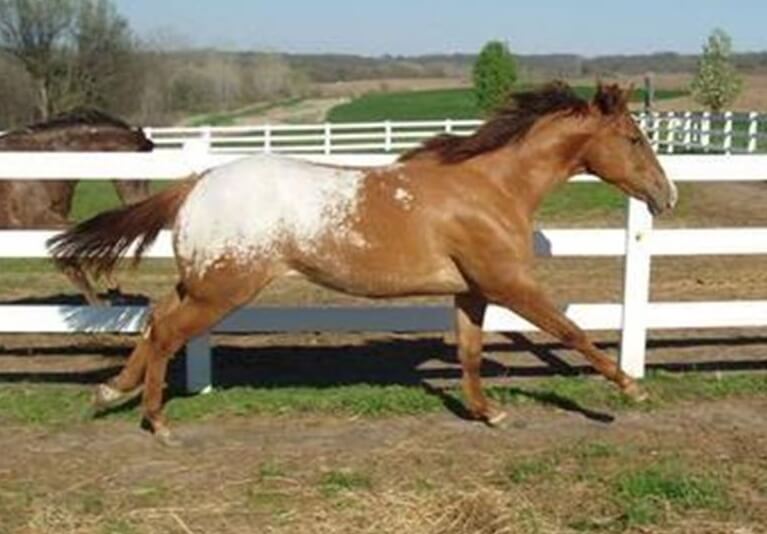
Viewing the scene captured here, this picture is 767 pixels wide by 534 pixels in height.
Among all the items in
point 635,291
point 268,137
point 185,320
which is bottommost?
point 268,137

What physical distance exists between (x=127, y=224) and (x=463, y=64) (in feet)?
575

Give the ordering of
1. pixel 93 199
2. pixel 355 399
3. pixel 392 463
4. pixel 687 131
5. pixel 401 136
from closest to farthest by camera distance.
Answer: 1. pixel 392 463
2. pixel 355 399
3. pixel 93 199
4. pixel 687 131
5. pixel 401 136

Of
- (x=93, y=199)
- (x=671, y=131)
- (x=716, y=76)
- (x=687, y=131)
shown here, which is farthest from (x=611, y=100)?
(x=716, y=76)

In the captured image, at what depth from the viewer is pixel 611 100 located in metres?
6.16

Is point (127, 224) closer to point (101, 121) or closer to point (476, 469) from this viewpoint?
point (476, 469)

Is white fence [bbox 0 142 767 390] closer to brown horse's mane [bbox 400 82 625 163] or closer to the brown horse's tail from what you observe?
the brown horse's tail

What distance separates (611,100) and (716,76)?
39.9m

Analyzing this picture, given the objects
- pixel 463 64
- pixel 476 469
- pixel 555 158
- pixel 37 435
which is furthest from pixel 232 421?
pixel 463 64

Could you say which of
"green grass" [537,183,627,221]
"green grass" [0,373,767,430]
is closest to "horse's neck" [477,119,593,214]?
"green grass" [0,373,767,430]

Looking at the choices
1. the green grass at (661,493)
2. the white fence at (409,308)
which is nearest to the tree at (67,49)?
the white fence at (409,308)

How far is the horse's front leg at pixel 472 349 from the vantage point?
6.21 m

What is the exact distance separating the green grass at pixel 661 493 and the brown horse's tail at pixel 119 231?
8.99 ft

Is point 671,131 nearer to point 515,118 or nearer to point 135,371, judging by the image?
point 515,118

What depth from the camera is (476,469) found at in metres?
5.36
